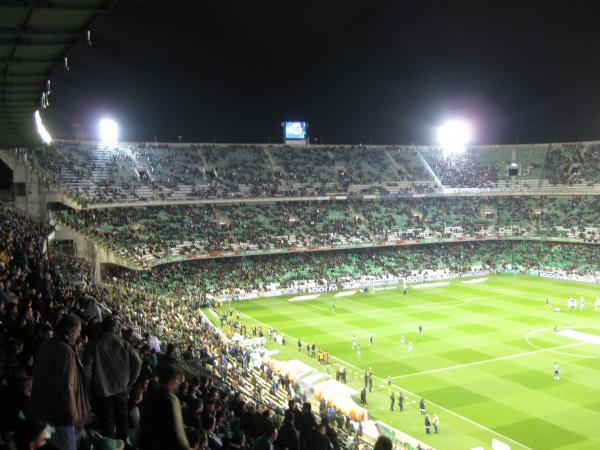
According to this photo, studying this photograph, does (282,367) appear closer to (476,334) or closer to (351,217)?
(476,334)

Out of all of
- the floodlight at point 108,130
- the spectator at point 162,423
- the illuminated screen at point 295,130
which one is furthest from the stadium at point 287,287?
the illuminated screen at point 295,130

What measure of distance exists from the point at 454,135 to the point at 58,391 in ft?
277

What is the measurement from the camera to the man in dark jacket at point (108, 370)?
6359mm

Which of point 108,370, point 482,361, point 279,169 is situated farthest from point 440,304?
point 108,370

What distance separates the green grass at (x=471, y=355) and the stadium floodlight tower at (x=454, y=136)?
103ft

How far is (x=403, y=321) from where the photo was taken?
1735 inches

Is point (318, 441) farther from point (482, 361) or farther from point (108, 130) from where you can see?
point (108, 130)

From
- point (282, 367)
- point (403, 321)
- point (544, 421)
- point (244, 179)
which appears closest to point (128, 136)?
point (244, 179)

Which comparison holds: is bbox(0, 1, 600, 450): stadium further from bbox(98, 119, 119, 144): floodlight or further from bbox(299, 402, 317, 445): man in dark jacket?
bbox(98, 119, 119, 144): floodlight

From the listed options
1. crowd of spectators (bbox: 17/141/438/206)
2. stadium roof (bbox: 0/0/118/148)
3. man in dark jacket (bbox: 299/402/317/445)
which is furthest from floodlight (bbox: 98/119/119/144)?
man in dark jacket (bbox: 299/402/317/445)

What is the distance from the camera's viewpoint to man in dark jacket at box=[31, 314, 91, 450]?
543cm

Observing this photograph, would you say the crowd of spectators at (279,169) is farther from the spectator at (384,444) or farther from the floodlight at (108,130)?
the spectator at (384,444)

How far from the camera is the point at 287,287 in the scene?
182ft

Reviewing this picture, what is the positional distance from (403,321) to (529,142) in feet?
171
